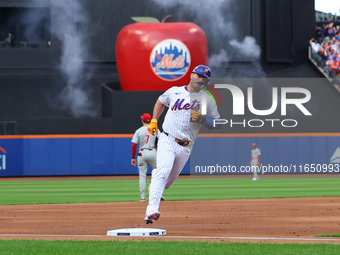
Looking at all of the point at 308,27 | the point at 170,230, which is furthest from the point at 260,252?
the point at 308,27

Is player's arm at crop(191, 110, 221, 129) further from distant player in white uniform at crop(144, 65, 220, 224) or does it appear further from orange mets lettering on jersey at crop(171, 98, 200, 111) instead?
orange mets lettering on jersey at crop(171, 98, 200, 111)

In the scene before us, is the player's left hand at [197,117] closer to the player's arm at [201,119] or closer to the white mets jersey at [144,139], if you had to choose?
the player's arm at [201,119]

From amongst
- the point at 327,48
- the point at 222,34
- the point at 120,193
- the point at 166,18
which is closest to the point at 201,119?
the point at 120,193

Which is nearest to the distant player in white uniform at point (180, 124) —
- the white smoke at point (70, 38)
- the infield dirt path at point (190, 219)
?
the infield dirt path at point (190, 219)

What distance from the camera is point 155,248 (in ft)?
24.0

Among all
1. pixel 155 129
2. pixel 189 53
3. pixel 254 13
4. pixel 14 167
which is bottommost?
pixel 14 167

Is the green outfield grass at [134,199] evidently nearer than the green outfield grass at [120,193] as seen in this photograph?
Yes

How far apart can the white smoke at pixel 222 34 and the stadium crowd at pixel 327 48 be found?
3.09 metres

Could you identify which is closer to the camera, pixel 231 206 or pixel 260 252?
pixel 260 252

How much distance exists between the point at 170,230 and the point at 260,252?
2.48 metres

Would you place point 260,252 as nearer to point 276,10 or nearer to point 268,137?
point 268,137

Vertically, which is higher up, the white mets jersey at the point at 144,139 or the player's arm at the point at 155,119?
the player's arm at the point at 155,119

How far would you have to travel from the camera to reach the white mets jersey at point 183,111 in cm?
905

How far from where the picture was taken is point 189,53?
32.3m
